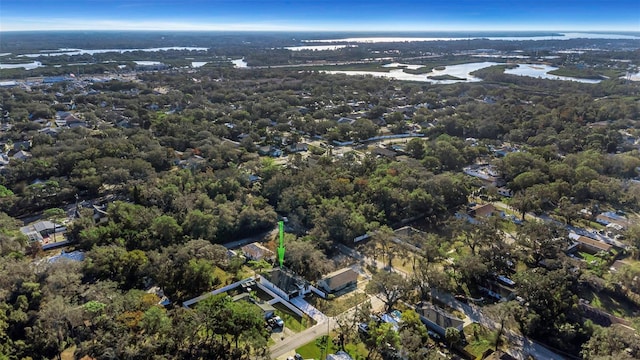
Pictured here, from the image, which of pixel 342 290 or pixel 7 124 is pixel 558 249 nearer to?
pixel 342 290

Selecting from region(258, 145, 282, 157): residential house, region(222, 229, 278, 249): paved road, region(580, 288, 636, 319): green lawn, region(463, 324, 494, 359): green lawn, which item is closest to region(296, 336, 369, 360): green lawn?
region(463, 324, 494, 359): green lawn

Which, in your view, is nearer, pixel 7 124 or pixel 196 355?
pixel 196 355

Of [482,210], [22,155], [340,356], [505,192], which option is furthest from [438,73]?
[340,356]

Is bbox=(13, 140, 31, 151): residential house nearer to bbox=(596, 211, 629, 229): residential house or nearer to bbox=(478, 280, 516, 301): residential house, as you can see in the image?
bbox=(478, 280, 516, 301): residential house

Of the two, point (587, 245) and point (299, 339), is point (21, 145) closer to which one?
point (299, 339)

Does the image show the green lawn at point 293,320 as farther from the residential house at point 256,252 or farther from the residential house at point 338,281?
the residential house at point 256,252

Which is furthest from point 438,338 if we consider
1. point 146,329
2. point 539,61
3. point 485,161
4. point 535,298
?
point 539,61

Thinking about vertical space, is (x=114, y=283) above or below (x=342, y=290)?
above

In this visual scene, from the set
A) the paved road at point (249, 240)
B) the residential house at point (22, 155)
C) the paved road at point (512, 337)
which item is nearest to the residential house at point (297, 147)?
the paved road at point (249, 240)
